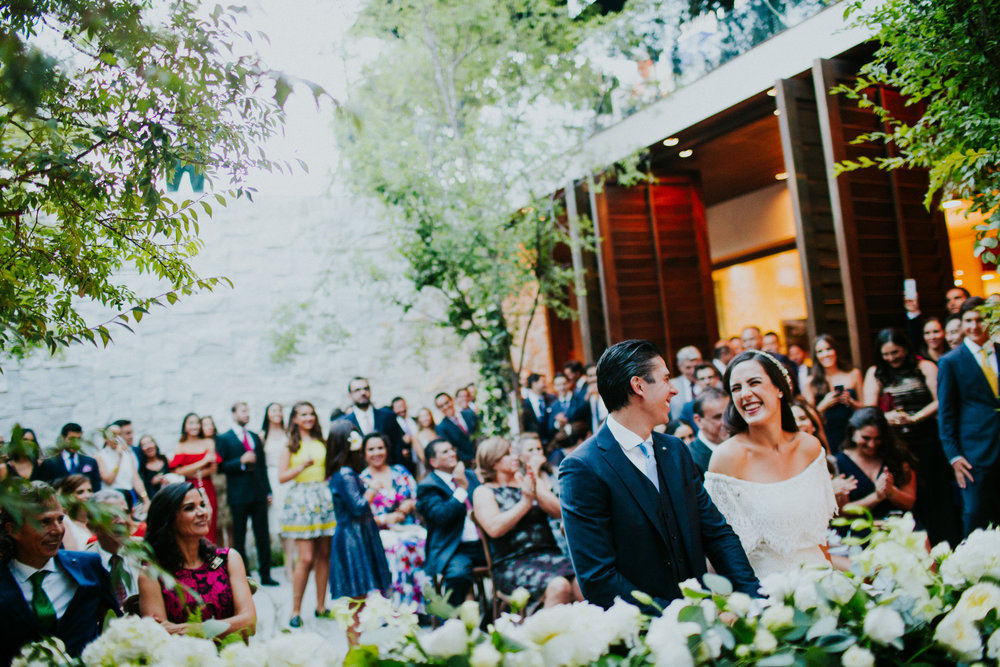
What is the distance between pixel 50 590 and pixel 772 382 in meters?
3.13

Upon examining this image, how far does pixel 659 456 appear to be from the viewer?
9.13ft

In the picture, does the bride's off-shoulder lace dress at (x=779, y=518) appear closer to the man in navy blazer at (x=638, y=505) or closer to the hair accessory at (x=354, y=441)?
the man in navy blazer at (x=638, y=505)

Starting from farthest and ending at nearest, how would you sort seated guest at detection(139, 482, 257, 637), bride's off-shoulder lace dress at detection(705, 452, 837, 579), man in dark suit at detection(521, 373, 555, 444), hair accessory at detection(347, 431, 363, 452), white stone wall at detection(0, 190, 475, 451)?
white stone wall at detection(0, 190, 475, 451)
man in dark suit at detection(521, 373, 555, 444)
hair accessory at detection(347, 431, 363, 452)
seated guest at detection(139, 482, 257, 637)
bride's off-shoulder lace dress at detection(705, 452, 837, 579)

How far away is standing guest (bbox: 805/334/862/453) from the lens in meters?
6.52

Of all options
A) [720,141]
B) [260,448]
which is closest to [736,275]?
[720,141]

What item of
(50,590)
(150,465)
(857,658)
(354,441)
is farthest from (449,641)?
(150,465)

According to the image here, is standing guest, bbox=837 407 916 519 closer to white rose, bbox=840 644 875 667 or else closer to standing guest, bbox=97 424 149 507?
white rose, bbox=840 644 875 667

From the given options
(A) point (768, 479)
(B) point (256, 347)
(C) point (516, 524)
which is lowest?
(C) point (516, 524)

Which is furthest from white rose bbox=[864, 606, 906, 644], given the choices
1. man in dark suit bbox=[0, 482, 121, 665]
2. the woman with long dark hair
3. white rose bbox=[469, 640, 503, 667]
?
the woman with long dark hair

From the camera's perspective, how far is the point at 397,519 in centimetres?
666

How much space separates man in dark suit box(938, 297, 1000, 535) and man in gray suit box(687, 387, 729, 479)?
174 cm

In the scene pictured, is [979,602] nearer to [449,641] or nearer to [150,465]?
[449,641]

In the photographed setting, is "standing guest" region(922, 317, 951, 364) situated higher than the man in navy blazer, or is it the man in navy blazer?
"standing guest" region(922, 317, 951, 364)

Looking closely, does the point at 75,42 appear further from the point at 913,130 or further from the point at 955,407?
the point at 955,407
